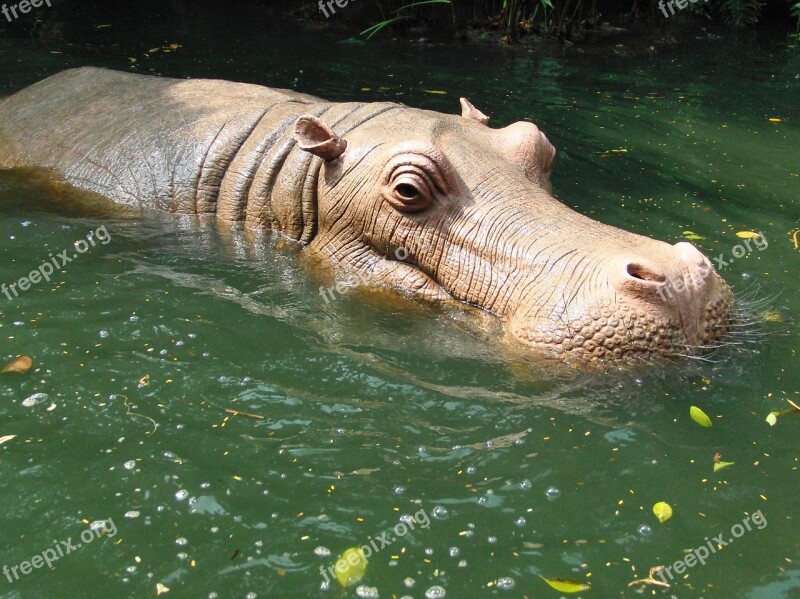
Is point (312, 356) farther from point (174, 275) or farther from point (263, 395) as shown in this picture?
point (174, 275)

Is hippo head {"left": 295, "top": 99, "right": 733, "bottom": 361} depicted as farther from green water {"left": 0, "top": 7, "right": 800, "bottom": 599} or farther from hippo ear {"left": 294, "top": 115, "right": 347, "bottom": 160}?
green water {"left": 0, "top": 7, "right": 800, "bottom": 599}

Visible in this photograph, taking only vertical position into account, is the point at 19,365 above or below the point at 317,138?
below

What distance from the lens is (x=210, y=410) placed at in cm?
598

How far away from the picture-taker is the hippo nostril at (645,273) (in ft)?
19.1

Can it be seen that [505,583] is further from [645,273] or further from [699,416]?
[645,273]

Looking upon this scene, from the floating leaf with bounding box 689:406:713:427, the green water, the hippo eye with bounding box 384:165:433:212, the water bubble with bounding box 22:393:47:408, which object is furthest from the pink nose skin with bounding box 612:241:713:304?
the water bubble with bounding box 22:393:47:408

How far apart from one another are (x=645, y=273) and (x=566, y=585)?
2.21 m

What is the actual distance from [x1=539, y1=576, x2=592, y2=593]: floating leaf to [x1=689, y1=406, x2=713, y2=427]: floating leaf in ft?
5.85

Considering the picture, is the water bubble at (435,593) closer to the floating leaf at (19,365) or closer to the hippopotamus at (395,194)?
the hippopotamus at (395,194)

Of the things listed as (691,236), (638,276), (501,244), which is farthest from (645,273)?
(691,236)

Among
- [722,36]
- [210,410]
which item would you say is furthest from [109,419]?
[722,36]

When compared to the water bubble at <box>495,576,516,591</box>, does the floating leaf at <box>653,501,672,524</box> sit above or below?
below

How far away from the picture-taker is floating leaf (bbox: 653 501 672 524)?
5.07 metres

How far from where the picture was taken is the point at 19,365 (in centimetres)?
640
